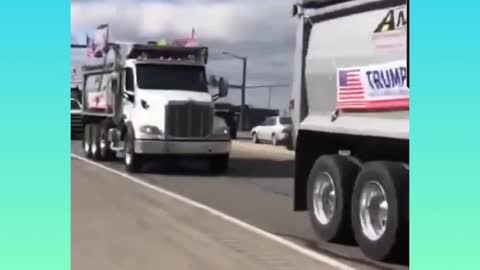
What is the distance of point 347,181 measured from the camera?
1032cm

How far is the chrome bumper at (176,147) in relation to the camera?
2123 centimetres

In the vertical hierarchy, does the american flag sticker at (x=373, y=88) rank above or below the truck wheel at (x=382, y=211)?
above

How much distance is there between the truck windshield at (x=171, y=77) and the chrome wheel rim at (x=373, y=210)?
41.3ft

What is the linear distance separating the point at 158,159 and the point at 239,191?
529 centimetres

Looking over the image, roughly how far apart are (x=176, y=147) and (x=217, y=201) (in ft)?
20.3

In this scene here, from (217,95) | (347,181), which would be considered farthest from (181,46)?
(347,181)

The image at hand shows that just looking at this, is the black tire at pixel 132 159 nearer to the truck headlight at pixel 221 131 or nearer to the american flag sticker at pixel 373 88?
the truck headlight at pixel 221 131

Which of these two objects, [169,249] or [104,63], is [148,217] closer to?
[169,249]

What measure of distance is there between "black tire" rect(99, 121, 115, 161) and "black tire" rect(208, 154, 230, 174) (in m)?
4.36

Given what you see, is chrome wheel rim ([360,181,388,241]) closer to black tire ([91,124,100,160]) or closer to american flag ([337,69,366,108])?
american flag ([337,69,366,108])

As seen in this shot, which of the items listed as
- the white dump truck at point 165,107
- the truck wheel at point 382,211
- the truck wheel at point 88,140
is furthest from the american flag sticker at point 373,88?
the truck wheel at point 88,140

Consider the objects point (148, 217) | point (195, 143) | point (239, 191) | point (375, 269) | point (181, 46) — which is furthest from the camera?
point (181, 46)

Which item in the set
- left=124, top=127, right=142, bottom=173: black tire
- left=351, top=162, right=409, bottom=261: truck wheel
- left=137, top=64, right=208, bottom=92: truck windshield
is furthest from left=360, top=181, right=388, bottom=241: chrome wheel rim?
left=137, top=64, right=208, bottom=92: truck windshield

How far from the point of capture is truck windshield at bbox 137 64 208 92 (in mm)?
21922
